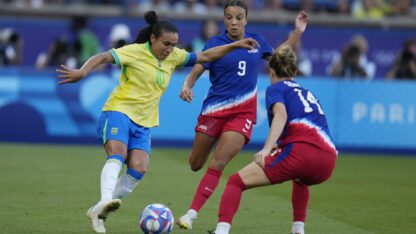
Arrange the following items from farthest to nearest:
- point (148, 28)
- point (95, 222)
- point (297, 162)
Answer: point (148, 28)
point (95, 222)
point (297, 162)

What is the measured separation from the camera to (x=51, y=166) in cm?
1553

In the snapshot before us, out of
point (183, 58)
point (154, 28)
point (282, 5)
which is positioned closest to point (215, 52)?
point (183, 58)

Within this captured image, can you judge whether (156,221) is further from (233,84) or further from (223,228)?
(233,84)

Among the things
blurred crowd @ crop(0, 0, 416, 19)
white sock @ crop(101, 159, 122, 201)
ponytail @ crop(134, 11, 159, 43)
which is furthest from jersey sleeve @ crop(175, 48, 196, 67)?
blurred crowd @ crop(0, 0, 416, 19)

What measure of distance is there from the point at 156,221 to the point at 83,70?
1.56 m

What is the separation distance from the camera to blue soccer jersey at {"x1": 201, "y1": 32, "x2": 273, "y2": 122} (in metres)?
10.2

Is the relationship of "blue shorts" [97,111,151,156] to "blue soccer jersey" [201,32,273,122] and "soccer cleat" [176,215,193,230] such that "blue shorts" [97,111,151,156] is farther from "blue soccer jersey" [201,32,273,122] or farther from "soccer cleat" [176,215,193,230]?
"blue soccer jersey" [201,32,273,122]

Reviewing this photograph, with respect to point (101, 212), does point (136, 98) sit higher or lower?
higher

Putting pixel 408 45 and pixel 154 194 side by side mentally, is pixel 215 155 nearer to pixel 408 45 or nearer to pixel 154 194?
pixel 154 194

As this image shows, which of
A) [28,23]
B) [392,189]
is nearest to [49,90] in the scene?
[28,23]

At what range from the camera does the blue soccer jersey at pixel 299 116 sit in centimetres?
845

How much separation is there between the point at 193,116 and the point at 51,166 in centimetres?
417

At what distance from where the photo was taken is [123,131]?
9305mm

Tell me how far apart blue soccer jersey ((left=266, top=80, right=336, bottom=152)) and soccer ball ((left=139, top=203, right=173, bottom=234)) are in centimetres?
126
